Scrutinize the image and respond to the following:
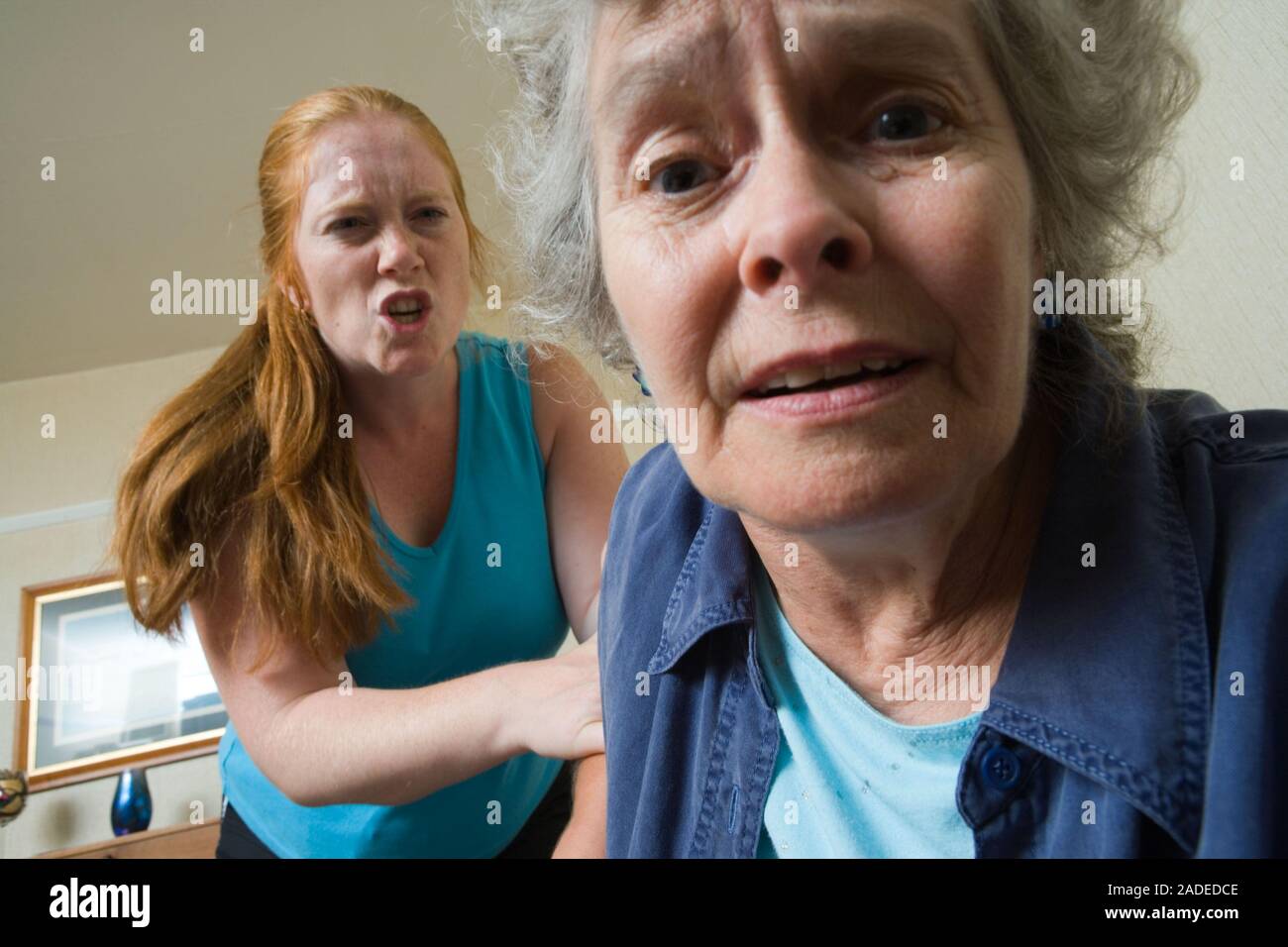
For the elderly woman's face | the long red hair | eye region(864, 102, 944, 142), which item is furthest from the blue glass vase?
eye region(864, 102, 944, 142)

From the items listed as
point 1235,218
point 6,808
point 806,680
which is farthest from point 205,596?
point 6,808

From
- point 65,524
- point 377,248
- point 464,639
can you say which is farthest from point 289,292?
point 65,524

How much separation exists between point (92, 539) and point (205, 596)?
2.80 m

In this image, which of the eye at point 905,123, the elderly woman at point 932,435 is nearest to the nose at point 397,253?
the elderly woman at point 932,435

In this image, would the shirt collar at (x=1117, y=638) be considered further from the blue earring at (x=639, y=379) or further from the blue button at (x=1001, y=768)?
the blue earring at (x=639, y=379)

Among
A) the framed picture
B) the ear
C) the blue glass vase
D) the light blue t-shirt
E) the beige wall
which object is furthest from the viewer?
the framed picture

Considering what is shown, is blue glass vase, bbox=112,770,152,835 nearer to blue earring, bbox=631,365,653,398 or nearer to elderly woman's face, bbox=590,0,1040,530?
blue earring, bbox=631,365,653,398

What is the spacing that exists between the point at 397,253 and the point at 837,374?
2.17 ft

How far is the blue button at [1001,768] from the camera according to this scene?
1.53 ft

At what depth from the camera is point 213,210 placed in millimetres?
2477

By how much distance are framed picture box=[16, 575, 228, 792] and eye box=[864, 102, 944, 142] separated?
3.30 m

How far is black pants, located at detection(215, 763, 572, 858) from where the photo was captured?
3.37 ft

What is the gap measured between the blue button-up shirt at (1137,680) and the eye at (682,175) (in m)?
0.27

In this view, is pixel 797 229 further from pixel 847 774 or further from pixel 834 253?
pixel 847 774
